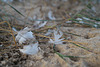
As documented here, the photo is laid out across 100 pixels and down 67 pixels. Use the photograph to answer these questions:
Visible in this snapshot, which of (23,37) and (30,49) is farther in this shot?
(23,37)

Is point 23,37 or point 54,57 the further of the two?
point 23,37

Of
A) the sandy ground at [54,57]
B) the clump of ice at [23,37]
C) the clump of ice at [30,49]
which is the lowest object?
the sandy ground at [54,57]

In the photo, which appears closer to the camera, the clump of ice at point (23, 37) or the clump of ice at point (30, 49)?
Result: the clump of ice at point (30, 49)

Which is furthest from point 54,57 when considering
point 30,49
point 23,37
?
point 23,37

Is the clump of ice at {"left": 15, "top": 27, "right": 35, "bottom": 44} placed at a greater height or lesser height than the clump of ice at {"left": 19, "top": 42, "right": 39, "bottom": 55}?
greater

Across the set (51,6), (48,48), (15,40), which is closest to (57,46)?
(48,48)

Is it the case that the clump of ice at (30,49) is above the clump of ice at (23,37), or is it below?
below

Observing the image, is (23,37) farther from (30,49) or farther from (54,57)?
(54,57)

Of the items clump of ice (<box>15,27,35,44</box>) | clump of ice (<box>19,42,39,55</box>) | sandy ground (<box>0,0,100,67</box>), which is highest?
clump of ice (<box>15,27,35,44</box>)

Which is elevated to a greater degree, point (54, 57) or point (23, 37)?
point (23, 37)

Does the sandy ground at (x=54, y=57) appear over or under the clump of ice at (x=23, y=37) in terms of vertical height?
under

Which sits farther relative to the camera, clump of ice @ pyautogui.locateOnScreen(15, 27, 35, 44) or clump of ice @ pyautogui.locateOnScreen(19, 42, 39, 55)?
clump of ice @ pyautogui.locateOnScreen(15, 27, 35, 44)
